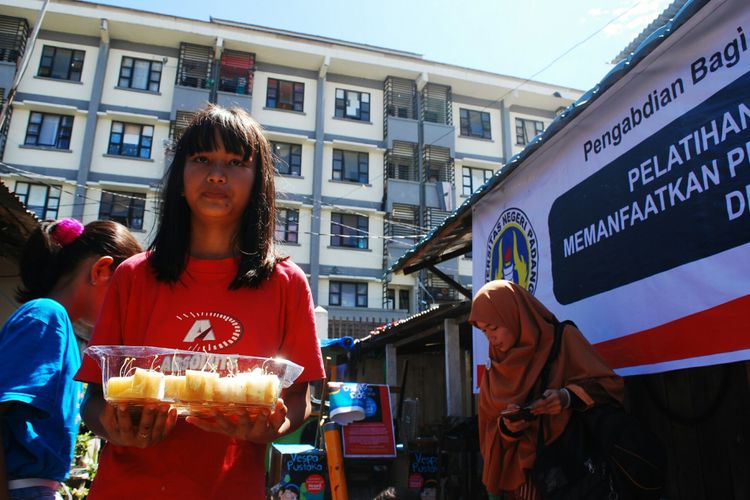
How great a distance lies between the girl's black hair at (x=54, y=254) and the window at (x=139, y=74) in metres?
23.0

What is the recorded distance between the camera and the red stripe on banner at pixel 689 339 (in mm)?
2197

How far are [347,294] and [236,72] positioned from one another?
1119 cm

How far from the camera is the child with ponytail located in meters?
1.64

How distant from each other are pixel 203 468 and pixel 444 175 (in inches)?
964

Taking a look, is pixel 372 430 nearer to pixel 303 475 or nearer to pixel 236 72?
pixel 303 475

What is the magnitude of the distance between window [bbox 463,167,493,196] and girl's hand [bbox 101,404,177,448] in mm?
24756

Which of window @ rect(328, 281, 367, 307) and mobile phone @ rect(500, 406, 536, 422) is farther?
window @ rect(328, 281, 367, 307)

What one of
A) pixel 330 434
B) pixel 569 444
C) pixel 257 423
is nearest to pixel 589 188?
pixel 569 444

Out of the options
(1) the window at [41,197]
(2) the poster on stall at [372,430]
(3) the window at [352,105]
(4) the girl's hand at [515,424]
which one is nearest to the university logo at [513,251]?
(4) the girl's hand at [515,424]

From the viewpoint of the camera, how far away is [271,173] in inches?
72.1

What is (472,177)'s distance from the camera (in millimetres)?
25734

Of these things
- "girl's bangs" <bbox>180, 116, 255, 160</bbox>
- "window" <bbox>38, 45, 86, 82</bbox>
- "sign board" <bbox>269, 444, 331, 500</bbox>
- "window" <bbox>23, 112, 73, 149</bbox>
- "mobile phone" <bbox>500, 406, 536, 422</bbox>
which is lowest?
"sign board" <bbox>269, 444, 331, 500</bbox>

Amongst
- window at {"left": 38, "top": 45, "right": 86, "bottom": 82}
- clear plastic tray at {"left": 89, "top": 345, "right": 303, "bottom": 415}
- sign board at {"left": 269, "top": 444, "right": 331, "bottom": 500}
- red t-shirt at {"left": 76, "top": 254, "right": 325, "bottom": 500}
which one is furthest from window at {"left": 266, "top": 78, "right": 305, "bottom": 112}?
clear plastic tray at {"left": 89, "top": 345, "right": 303, "bottom": 415}

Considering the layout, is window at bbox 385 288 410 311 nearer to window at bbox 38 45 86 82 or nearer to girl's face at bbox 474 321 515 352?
window at bbox 38 45 86 82
